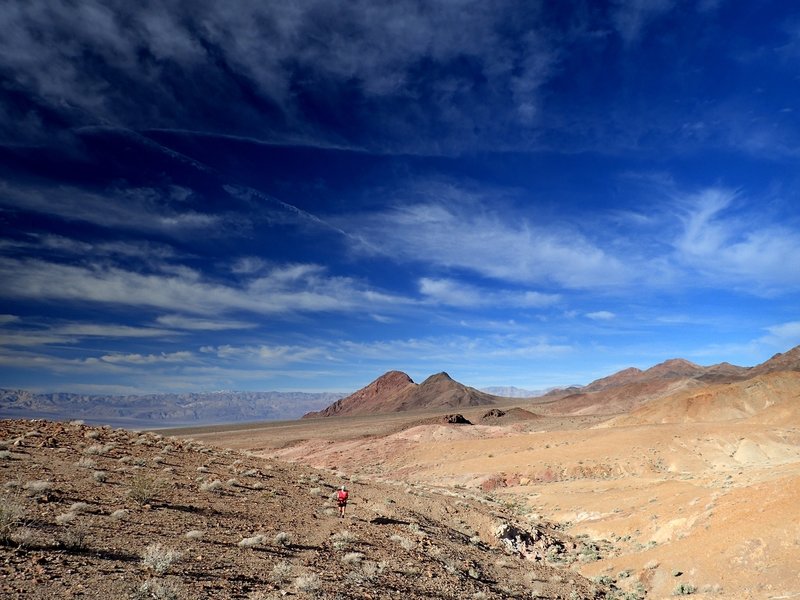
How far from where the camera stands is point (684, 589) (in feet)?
48.4

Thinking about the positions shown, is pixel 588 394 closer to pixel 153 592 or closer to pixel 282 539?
pixel 282 539

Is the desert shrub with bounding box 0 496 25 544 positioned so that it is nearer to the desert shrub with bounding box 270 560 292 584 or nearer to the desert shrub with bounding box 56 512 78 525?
the desert shrub with bounding box 56 512 78 525

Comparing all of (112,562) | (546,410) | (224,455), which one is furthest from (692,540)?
(546,410)

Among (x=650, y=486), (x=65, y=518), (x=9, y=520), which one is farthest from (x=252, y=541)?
(x=650, y=486)

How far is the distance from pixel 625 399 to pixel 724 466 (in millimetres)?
104865

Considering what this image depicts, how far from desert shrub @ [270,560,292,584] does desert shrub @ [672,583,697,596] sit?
12296 mm

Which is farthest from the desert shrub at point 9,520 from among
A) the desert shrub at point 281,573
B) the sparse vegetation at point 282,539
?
the sparse vegetation at point 282,539

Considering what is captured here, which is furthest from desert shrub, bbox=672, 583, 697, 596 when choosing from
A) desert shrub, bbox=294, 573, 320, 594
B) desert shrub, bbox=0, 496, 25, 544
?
desert shrub, bbox=0, 496, 25, 544

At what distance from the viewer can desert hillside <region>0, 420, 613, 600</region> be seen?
8984 millimetres

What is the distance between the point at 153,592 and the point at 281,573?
2.95 metres

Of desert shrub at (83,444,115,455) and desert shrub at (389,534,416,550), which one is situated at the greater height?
desert shrub at (83,444,115,455)

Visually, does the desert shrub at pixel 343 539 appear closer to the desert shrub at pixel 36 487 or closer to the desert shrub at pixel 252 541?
the desert shrub at pixel 252 541

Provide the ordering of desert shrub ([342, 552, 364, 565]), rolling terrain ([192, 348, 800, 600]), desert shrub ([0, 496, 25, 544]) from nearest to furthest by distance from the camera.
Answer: desert shrub ([0, 496, 25, 544])
desert shrub ([342, 552, 364, 565])
rolling terrain ([192, 348, 800, 600])

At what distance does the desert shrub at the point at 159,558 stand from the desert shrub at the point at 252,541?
198 centimetres
